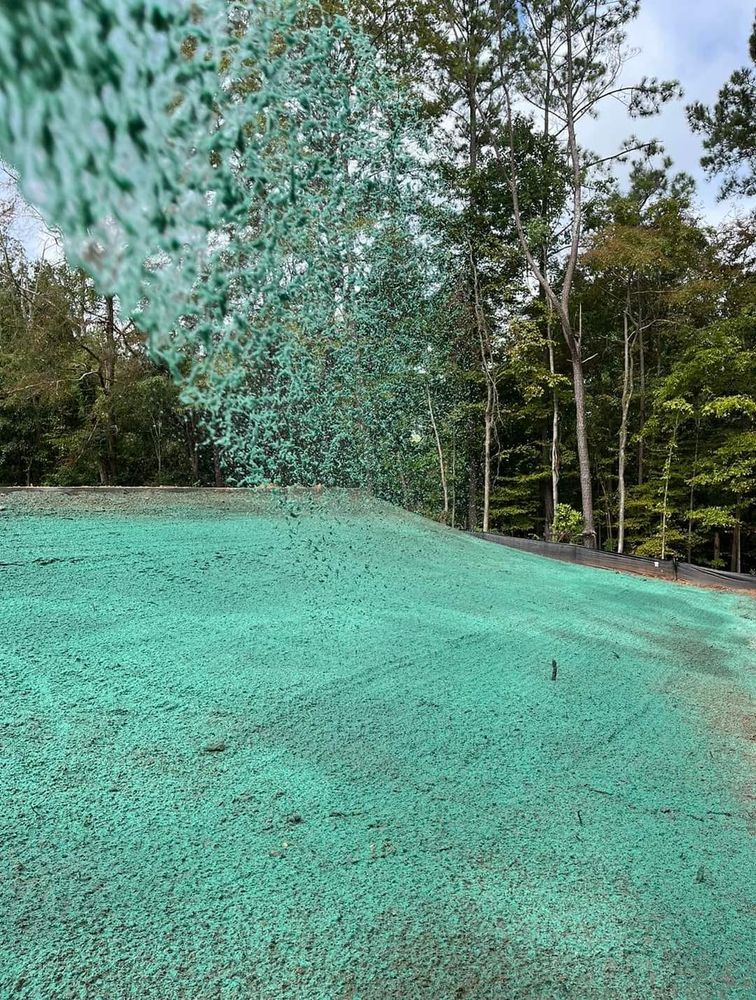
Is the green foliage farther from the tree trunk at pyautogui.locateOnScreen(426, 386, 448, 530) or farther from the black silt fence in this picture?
the tree trunk at pyautogui.locateOnScreen(426, 386, 448, 530)

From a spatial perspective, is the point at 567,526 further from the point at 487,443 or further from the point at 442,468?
the point at 442,468

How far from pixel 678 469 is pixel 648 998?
936 centimetres

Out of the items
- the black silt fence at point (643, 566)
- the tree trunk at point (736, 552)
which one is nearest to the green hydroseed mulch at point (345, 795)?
the black silt fence at point (643, 566)

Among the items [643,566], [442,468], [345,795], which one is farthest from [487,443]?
[345,795]

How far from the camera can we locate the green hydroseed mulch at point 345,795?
1.06 m

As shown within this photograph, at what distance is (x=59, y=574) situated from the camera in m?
2.65

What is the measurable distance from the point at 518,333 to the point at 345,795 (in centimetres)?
857

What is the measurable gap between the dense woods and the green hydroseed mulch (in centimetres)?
480

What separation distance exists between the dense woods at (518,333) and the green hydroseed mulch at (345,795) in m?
4.80

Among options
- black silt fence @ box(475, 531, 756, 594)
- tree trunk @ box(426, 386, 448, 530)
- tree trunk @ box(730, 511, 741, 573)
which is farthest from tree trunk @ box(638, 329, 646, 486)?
black silt fence @ box(475, 531, 756, 594)

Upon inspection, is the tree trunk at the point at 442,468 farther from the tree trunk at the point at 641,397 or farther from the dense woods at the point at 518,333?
the tree trunk at the point at 641,397

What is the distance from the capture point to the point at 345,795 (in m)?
1.50

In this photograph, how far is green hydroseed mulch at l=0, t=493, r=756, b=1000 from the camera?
1.06 meters

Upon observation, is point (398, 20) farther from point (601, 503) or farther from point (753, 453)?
point (601, 503)
